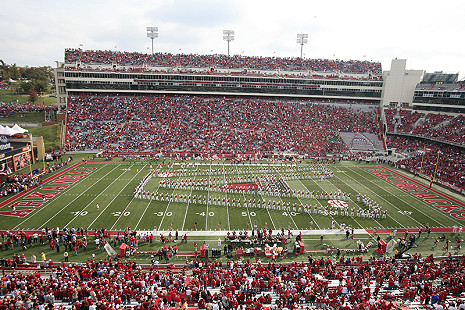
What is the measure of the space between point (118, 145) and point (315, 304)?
33.2 meters

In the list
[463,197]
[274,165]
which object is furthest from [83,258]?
[463,197]

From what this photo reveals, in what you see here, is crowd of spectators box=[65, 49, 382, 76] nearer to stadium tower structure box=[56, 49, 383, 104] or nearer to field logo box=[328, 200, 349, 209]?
stadium tower structure box=[56, 49, 383, 104]

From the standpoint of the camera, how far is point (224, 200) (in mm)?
22719

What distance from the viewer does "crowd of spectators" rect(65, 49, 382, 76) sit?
5053 cm

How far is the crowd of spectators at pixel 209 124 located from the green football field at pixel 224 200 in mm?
7563

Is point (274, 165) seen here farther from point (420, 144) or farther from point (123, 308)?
point (123, 308)

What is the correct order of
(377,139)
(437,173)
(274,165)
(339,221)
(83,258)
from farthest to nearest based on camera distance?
(377,139) < (274,165) < (437,173) < (339,221) < (83,258)

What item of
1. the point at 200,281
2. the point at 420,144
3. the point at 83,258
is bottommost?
the point at 83,258

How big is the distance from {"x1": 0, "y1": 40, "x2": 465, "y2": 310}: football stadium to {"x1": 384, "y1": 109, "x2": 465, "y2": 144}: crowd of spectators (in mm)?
242

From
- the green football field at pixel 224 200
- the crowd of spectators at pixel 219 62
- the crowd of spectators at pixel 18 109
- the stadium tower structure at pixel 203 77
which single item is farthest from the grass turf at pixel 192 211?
the crowd of spectators at pixel 18 109

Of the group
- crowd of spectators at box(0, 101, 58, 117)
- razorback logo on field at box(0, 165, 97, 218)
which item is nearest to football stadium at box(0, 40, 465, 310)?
razorback logo on field at box(0, 165, 97, 218)

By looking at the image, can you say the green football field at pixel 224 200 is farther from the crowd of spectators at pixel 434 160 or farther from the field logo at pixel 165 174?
the crowd of spectators at pixel 434 160

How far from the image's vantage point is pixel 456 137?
3403cm

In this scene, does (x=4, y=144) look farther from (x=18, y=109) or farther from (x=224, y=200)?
(x=18, y=109)
